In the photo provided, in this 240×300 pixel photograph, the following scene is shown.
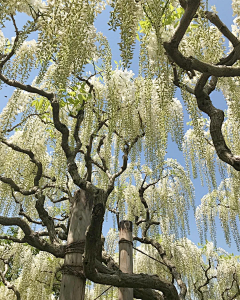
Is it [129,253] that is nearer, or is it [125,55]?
[125,55]

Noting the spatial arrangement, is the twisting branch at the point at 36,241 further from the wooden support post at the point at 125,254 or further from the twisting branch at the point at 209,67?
the twisting branch at the point at 209,67

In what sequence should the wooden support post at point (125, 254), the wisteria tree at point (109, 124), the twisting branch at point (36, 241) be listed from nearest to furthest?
the wisteria tree at point (109, 124) → the twisting branch at point (36, 241) → the wooden support post at point (125, 254)

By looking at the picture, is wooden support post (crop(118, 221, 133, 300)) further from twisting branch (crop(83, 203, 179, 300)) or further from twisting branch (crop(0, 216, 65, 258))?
twisting branch (crop(0, 216, 65, 258))

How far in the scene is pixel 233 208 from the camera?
604 centimetres

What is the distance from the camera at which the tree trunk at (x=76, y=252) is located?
7.64 ft

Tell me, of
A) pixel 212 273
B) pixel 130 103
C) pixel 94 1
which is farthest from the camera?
pixel 212 273

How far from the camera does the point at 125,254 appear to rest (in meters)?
3.26

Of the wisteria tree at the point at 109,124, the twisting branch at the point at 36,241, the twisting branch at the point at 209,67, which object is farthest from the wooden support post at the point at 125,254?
the twisting branch at the point at 209,67

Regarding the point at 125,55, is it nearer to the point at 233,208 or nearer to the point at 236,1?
the point at 236,1

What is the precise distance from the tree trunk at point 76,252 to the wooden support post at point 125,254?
805mm

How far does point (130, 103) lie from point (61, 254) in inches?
86.5

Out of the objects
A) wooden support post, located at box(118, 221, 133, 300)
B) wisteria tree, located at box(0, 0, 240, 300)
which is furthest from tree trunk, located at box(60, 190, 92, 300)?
wooden support post, located at box(118, 221, 133, 300)

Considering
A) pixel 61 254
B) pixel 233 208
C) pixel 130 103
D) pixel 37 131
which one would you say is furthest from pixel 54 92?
pixel 233 208

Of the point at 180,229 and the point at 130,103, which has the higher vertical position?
the point at 130,103
